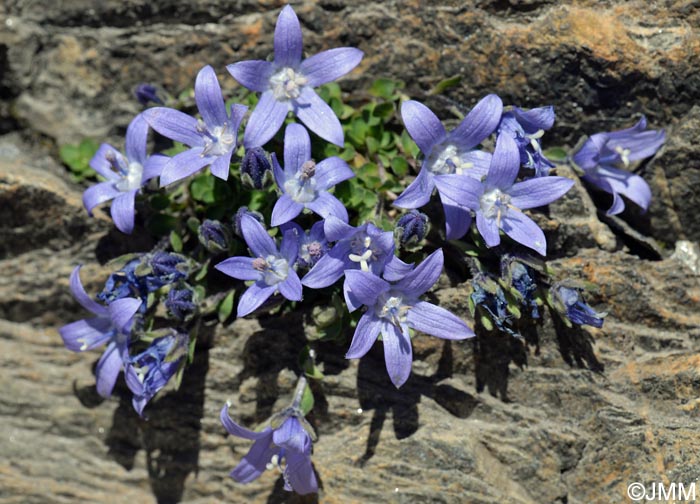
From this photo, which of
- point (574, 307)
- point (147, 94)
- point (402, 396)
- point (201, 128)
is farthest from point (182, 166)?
point (574, 307)

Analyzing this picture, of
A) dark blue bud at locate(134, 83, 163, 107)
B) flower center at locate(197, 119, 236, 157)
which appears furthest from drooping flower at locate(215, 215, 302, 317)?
dark blue bud at locate(134, 83, 163, 107)

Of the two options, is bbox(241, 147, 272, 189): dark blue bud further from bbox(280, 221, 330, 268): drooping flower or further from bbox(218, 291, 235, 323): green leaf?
bbox(218, 291, 235, 323): green leaf

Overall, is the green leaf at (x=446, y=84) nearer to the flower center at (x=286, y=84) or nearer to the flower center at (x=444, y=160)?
the flower center at (x=444, y=160)

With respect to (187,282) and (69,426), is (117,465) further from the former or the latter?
(187,282)

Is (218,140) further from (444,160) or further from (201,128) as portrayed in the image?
(444,160)

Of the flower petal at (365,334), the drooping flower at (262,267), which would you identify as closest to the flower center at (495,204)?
the flower petal at (365,334)

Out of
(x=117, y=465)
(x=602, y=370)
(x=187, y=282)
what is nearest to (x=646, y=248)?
(x=602, y=370)
